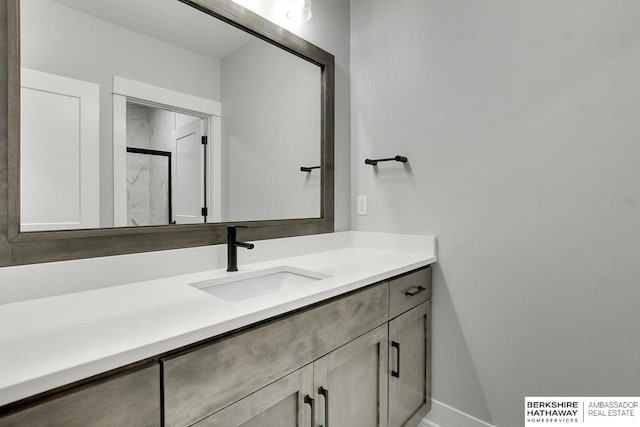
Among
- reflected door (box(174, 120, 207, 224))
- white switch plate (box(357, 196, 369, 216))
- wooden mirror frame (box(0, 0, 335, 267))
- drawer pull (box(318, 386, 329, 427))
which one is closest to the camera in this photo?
wooden mirror frame (box(0, 0, 335, 267))

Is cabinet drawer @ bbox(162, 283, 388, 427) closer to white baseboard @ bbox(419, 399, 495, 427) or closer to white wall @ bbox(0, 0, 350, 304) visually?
white wall @ bbox(0, 0, 350, 304)

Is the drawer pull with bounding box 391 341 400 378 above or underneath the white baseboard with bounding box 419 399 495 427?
above

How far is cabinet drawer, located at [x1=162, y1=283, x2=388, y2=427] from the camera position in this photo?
0.69 metres

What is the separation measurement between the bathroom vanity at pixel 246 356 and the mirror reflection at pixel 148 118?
0.95 feet

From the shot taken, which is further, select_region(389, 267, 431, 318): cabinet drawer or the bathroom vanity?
select_region(389, 267, 431, 318): cabinet drawer

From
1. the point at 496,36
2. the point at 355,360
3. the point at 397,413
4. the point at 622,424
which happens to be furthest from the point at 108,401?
the point at 496,36

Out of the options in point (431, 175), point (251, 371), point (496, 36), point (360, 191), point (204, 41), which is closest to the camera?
point (251, 371)

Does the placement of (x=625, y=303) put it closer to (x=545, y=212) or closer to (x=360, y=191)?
(x=545, y=212)

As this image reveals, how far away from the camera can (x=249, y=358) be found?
809 millimetres

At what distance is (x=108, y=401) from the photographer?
59 cm

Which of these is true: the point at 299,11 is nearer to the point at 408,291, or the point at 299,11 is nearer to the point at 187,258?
the point at 187,258

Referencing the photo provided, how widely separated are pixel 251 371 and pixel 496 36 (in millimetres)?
1622

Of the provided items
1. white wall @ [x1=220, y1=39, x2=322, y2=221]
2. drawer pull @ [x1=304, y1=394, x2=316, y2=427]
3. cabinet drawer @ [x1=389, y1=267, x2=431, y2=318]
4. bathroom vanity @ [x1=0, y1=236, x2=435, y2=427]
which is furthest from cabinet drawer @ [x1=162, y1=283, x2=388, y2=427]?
white wall @ [x1=220, y1=39, x2=322, y2=221]

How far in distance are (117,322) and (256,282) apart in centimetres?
62
